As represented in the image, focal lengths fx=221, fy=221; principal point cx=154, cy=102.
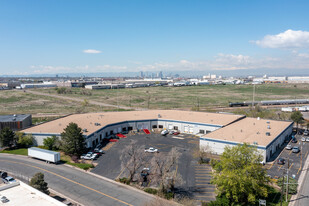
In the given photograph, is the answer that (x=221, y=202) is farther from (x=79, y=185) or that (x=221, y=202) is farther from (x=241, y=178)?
(x=79, y=185)

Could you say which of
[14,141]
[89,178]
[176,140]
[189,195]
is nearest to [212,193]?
[189,195]

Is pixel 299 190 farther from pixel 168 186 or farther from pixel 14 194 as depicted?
pixel 14 194

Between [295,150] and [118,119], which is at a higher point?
[118,119]

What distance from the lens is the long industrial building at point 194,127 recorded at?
1774 inches

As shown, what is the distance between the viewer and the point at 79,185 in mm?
32250

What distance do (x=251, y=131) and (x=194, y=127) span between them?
14.5m

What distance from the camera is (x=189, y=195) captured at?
29688 millimetres

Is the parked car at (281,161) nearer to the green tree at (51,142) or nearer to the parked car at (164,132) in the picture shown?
the parked car at (164,132)

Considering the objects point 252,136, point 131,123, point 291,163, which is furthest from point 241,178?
point 131,123

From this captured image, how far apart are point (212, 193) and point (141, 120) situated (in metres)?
35.6

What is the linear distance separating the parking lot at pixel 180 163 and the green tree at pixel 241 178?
3.57m

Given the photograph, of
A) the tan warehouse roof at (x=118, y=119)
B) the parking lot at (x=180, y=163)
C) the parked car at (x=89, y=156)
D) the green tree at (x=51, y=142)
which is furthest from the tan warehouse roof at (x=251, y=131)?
Answer: the green tree at (x=51, y=142)

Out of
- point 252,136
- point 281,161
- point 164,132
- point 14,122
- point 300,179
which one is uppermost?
point 14,122

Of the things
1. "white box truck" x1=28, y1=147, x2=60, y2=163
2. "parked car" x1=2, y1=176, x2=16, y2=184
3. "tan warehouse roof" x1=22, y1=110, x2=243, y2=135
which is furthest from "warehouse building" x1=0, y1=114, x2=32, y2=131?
"parked car" x1=2, y1=176, x2=16, y2=184
